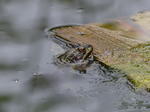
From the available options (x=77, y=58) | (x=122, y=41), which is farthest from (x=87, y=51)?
(x=122, y=41)

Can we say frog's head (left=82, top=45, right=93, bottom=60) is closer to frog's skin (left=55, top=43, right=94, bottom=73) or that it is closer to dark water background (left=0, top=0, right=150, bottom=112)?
frog's skin (left=55, top=43, right=94, bottom=73)

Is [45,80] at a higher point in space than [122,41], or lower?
lower

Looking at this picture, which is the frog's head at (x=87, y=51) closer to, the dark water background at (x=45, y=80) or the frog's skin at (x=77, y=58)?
the frog's skin at (x=77, y=58)

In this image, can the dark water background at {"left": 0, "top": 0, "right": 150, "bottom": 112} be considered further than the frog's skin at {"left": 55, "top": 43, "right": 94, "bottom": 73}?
No

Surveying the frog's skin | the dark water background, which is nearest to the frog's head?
the frog's skin

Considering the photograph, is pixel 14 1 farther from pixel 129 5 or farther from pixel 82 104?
pixel 82 104

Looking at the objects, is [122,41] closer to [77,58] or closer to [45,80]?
[77,58]
